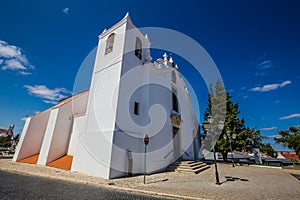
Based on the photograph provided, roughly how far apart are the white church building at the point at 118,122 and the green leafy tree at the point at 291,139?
37.7ft

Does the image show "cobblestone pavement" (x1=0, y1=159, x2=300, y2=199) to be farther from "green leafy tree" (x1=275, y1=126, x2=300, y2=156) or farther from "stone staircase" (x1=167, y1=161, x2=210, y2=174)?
"green leafy tree" (x1=275, y1=126, x2=300, y2=156)

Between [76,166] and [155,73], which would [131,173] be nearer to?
[76,166]

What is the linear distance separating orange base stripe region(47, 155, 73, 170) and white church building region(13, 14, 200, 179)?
51mm

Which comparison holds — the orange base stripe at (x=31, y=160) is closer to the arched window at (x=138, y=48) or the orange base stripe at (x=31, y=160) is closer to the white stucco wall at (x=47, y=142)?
the white stucco wall at (x=47, y=142)

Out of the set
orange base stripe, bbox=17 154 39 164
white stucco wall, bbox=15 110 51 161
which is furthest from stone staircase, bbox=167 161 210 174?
white stucco wall, bbox=15 110 51 161

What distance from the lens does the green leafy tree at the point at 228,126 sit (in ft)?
46.0

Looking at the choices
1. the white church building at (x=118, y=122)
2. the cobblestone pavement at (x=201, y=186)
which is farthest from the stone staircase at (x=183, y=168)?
the cobblestone pavement at (x=201, y=186)

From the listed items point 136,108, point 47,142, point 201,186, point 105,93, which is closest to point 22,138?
point 47,142

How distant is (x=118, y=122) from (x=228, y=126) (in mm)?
12726

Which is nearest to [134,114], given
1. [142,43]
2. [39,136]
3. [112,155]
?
[112,155]

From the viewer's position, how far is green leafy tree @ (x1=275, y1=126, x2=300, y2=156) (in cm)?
1428

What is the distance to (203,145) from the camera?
17562 mm

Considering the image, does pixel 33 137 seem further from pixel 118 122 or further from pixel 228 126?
pixel 228 126

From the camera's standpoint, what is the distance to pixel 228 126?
14742 mm
